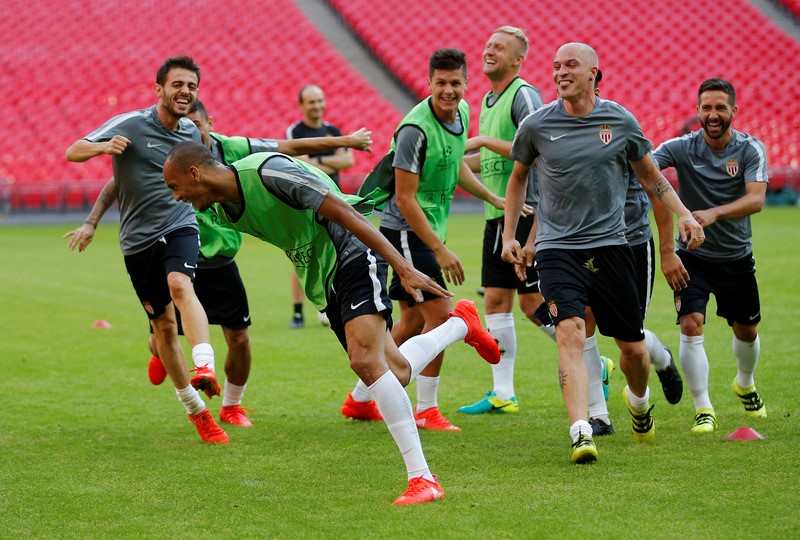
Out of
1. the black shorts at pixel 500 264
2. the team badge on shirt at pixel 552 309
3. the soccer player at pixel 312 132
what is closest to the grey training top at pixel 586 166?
the team badge on shirt at pixel 552 309

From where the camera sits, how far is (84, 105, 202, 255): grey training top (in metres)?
6.75

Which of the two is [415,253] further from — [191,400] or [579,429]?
[579,429]

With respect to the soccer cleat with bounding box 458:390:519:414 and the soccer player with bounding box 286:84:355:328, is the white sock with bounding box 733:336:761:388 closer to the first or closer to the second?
the soccer cleat with bounding box 458:390:519:414

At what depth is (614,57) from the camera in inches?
1275

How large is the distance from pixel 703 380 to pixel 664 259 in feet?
3.34

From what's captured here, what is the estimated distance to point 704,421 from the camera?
6.49 m

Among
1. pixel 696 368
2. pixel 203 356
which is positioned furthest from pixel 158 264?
pixel 696 368

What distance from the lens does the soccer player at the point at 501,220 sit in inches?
291

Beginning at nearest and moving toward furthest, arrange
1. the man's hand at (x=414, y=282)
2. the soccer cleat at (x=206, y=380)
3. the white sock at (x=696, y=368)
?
the man's hand at (x=414, y=282) < the soccer cleat at (x=206, y=380) < the white sock at (x=696, y=368)

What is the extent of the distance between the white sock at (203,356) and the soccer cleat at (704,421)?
2.90 meters

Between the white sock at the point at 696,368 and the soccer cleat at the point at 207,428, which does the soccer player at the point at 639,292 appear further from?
the soccer cleat at the point at 207,428

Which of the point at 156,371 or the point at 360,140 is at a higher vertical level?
the point at 360,140

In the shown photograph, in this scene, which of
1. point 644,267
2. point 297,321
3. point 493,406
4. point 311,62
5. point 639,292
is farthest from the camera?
point 311,62

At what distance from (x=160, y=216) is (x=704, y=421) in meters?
3.62
